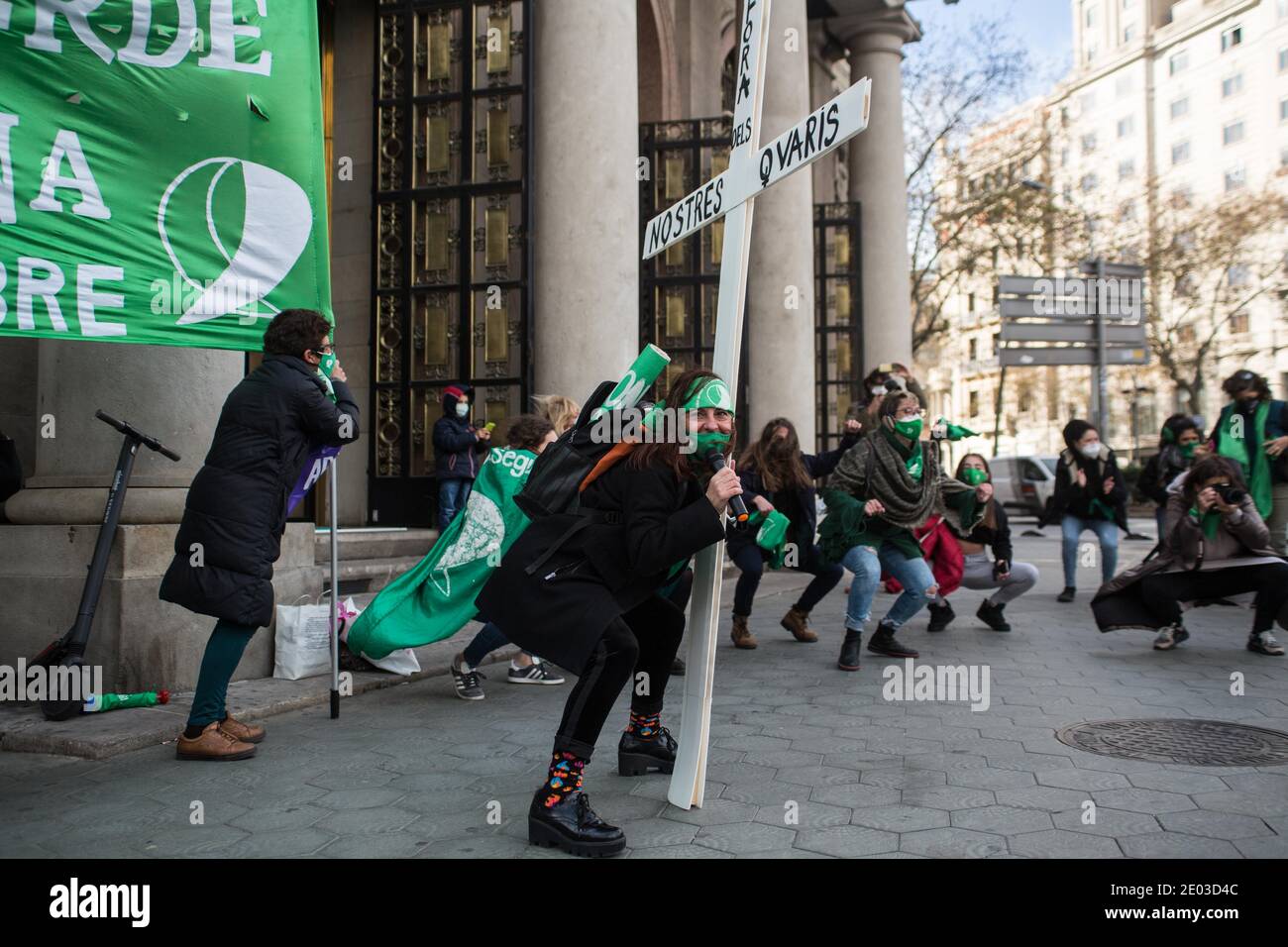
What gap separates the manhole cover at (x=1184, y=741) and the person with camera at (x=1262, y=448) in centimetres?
537

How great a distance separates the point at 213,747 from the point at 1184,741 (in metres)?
4.46

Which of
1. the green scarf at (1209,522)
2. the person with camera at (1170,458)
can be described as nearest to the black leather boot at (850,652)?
the green scarf at (1209,522)

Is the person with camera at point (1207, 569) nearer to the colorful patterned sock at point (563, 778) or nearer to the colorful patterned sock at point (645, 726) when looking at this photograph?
the colorful patterned sock at point (645, 726)

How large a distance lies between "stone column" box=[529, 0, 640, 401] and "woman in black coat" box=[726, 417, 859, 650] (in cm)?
254

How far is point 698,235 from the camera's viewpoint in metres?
14.5

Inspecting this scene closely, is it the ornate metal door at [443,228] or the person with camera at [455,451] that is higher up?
the ornate metal door at [443,228]

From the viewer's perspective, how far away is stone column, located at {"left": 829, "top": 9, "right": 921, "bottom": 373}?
19000mm

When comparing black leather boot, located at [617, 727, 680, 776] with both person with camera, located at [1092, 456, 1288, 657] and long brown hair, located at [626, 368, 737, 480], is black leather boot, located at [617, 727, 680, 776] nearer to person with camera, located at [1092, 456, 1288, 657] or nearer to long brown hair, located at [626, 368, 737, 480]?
long brown hair, located at [626, 368, 737, 480]

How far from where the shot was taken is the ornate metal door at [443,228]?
38.8 ft

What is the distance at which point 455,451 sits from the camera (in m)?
10.7

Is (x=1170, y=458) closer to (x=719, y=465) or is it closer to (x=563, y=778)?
(x=719, y=465)

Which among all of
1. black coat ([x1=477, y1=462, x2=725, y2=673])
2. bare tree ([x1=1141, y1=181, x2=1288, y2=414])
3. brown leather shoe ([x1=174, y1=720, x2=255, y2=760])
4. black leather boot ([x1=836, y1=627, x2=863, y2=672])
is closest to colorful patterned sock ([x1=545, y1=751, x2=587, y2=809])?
black coat ([x1=477, y1=462, x2=725, y2=673])

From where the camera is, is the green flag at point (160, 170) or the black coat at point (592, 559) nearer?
the black coat at point (592, 559)
